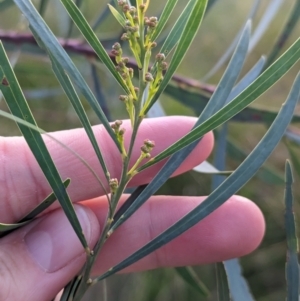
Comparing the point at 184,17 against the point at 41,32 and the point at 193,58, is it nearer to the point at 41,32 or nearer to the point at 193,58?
the point at 41,32

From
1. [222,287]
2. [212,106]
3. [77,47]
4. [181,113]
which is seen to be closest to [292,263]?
[222,287]

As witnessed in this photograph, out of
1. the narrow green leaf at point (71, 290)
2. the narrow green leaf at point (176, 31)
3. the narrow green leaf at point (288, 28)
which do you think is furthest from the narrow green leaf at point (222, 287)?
the narrow green leaf at point (288, 28)

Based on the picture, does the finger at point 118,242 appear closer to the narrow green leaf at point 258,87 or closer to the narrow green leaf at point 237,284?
the narrow green leaf at point 237,284

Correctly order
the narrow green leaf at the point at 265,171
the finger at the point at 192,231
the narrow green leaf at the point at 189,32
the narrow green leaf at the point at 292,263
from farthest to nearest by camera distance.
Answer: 1. the narrow green leaf at the point at 265,171
2. the finger at the point at 192,231
3. the narrow green leaf at the point at 292,263
4. the narrow green leaf at the point at 189,32

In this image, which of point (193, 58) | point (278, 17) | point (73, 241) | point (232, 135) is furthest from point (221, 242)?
point (278, 17)

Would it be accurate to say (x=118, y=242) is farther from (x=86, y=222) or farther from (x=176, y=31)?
(x=176, y=31)

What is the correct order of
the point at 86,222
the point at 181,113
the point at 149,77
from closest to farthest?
the point at 149,77
the point at 86,222
the point at 181,113
